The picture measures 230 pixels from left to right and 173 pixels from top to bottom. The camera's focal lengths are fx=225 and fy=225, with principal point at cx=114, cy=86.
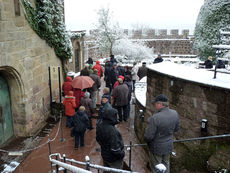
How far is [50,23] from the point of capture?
8.43m

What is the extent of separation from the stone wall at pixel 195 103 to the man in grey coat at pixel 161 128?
149 cm

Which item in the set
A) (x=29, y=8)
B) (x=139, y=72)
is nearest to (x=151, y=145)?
(x=29, y=8)

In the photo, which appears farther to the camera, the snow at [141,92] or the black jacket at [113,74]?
the black jacket at [113,74]

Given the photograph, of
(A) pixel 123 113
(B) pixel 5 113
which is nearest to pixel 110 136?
(B) pixel 5 113

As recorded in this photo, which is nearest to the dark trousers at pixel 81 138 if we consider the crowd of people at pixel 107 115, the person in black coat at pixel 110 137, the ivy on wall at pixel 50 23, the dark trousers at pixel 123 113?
the crowd of people at pixel 107 115

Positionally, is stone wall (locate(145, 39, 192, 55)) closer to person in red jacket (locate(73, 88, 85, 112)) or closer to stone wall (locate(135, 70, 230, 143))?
person in red jacket (locate(73, 88, 85, 112))

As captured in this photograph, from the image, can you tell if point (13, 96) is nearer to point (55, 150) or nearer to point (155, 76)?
point (55, 150)

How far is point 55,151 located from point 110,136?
11.7 feet

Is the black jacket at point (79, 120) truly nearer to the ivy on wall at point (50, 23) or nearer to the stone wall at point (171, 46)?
the ivy on wall at point (50, 23)

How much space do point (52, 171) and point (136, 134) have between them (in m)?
3.50

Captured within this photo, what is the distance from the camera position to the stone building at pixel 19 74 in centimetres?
629

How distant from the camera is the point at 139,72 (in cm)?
1218

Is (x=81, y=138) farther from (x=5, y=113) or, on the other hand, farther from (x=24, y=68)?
(x=24, y=68)

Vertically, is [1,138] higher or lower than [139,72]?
lower
